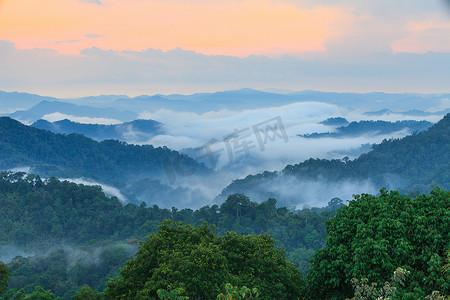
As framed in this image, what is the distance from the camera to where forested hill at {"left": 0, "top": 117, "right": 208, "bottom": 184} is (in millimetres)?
137125

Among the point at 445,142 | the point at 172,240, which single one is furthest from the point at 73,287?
the point at 445,142

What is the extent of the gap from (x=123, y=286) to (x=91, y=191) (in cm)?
6601

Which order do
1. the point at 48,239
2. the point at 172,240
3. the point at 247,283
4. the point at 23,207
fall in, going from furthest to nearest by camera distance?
the point at 23,207 → the point at 48,239 → the point at 172,240 → the point at 247,283

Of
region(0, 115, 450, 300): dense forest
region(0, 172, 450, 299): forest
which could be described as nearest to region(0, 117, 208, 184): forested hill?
region(0, 115, 450, 300): dense forest

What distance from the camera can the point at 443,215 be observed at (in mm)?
12492

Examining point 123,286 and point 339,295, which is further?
point 123,286

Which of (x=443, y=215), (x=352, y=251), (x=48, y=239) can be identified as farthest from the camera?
(x=48, y=239)

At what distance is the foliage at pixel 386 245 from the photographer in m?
11.6

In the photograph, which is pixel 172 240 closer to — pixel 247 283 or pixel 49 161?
pixel 247 283

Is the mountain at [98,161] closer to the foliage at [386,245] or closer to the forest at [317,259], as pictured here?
the forest at [317,259]

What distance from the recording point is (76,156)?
5901 inches

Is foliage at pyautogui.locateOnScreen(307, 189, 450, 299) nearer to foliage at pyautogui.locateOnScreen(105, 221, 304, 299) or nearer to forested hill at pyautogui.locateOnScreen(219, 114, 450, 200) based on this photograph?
foliage at pyautogui.locateOnScreen(105, 221, 304, 299)

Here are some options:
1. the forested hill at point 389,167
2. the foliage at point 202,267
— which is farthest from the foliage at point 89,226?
the forested hill at point 389,167

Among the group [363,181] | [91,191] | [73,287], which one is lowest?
[363,181]
